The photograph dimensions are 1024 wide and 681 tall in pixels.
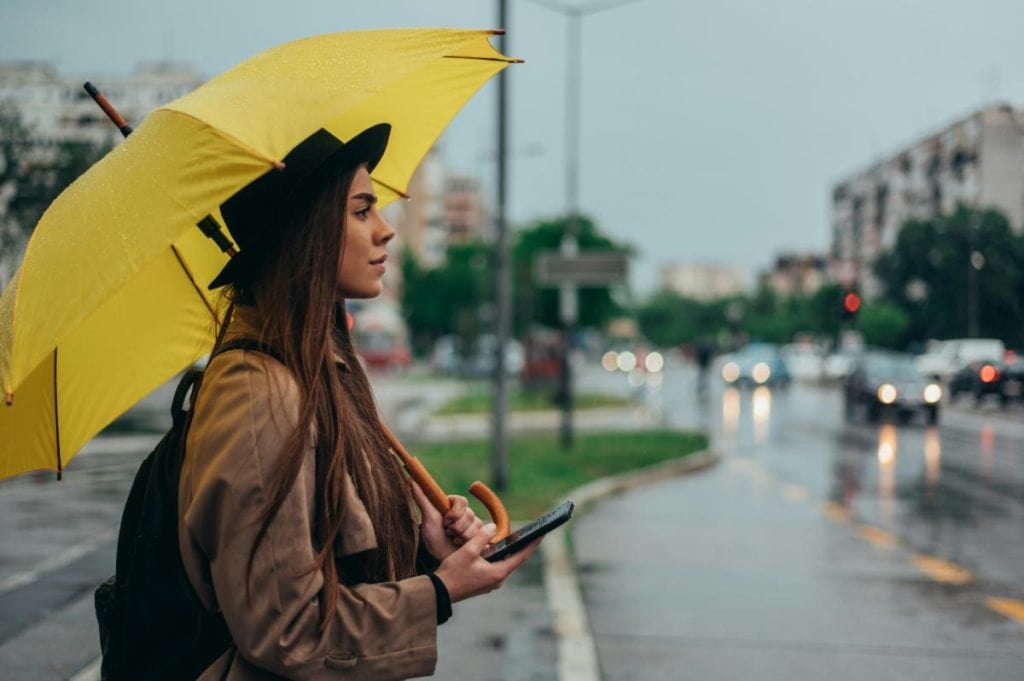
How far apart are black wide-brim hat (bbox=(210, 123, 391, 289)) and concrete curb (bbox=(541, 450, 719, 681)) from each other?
387cm

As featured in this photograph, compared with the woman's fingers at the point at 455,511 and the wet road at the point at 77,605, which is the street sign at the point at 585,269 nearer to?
the wet road at the point at 77,605

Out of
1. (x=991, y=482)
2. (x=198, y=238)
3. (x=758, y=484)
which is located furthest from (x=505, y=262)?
(x=198, y=238)

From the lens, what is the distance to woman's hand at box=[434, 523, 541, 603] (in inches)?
84.3

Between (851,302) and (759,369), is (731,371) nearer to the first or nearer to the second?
(759,369)

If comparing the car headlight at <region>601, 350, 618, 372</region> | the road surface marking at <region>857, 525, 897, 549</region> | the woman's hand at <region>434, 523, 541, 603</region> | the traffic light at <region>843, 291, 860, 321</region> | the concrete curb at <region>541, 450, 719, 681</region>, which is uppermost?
the traffic light at <region>843, 291, 860, 321</region>

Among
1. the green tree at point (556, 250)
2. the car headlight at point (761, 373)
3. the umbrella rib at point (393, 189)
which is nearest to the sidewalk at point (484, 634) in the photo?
the umbrella rib at point (393, 189)

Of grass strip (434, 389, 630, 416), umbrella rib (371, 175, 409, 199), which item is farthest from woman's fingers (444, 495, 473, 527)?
grass strip (434, 389, 630, 416)

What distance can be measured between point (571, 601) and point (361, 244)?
5.48m

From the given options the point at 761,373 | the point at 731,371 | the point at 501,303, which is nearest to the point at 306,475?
the point at 501,303

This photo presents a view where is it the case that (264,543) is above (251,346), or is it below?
below

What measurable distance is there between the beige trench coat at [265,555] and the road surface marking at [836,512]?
9.99 metres

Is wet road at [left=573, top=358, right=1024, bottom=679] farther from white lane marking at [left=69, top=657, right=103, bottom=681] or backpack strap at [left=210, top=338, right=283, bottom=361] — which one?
backpack strap at [left=210, top=338, right=283, bottom=361]

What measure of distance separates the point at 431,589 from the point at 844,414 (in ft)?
101

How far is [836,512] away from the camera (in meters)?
12.0
